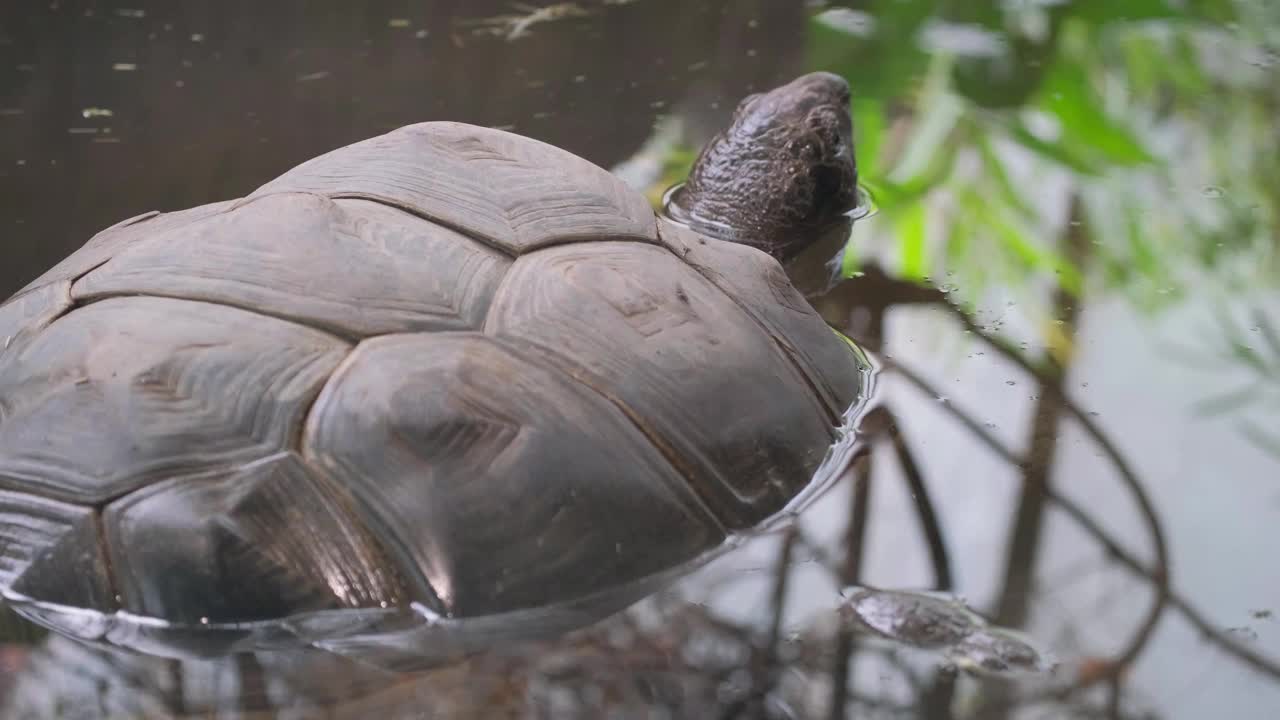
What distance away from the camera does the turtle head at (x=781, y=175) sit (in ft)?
9.68

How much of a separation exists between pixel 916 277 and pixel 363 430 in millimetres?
1477

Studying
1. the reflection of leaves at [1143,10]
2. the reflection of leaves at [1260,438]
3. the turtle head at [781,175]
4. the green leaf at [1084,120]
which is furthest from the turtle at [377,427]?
the reflection of leaves at [1143,10]

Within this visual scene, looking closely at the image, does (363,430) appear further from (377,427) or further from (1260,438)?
(1260,438)

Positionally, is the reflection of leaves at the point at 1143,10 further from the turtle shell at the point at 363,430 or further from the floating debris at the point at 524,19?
the turtle shell at the point at 363,430

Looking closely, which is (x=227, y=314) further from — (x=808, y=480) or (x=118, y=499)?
(x=808, y=480)

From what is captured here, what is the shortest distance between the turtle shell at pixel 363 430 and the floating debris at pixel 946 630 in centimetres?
23

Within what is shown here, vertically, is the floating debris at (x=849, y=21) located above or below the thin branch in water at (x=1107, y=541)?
above

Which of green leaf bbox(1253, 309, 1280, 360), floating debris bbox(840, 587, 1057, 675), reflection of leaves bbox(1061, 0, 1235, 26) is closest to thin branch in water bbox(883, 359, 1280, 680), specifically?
floating debris bbox(840, 587, 1057, 675)

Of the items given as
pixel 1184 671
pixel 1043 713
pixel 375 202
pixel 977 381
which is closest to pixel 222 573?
pixel 375 202

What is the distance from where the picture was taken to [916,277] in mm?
2693

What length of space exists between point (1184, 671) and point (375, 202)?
123 centimetres

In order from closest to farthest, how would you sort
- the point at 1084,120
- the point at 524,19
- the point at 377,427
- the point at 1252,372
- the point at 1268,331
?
the point at 377,427, the point at 1252,372, the point at 1268,331, the point at 1084,120, the point at 524,19

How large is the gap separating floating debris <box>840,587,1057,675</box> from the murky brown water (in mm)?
18

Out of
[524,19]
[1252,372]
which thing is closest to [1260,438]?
[1252,372]
